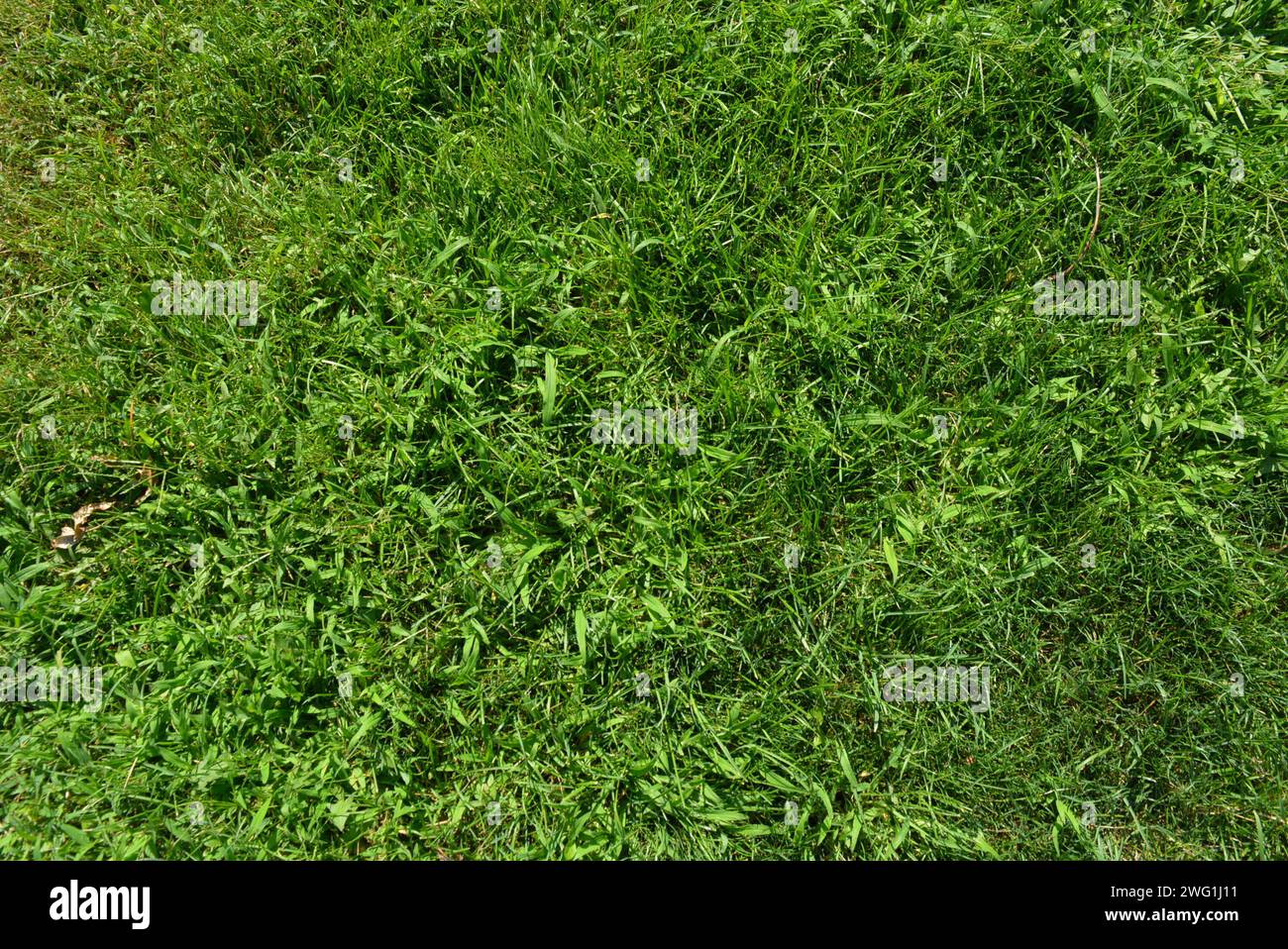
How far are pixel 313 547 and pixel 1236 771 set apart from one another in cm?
327

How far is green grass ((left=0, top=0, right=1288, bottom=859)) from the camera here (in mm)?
2754

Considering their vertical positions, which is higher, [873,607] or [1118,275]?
[1118,275]

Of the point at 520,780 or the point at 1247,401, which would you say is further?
the point at 1247,401

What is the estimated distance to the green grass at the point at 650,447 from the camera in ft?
9.04

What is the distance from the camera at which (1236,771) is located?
2.79 meters

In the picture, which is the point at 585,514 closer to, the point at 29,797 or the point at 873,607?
the point at 873,607

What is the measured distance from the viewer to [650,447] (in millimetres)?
2990

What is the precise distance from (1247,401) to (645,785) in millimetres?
2581
